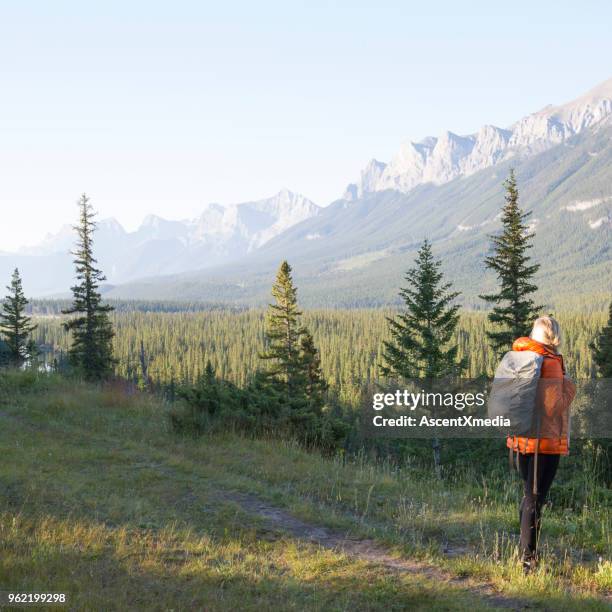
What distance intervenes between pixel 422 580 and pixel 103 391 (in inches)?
478

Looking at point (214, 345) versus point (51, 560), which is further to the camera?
point (214, 345)

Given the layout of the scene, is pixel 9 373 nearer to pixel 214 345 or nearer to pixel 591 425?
pixel 591 425

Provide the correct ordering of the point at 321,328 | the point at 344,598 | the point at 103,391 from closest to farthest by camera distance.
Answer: the point at 344,598
the point at 103,391
the point at 321,328

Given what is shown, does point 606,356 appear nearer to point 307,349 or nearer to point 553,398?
point 307,349

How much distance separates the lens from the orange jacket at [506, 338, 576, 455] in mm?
6039

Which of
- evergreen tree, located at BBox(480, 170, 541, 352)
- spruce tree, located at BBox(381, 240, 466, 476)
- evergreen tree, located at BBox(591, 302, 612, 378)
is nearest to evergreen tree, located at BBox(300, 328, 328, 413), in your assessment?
spruce tree, located at BBox(381, 240, 466, 476)

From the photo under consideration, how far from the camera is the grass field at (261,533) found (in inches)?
213

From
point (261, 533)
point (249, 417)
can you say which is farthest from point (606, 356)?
point (261, 533)

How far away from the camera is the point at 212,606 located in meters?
5.03

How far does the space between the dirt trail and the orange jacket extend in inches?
60.9

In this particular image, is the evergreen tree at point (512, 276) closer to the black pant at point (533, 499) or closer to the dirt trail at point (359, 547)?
the dirt trail at point (359, 547)

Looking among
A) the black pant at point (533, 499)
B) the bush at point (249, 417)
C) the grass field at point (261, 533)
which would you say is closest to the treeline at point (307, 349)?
the bush at point (249, 417)

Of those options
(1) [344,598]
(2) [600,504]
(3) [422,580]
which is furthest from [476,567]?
(2) [600,504]

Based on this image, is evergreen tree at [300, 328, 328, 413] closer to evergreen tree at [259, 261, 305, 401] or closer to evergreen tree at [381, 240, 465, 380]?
evergreen tree at [259, 261, 305, 401]
